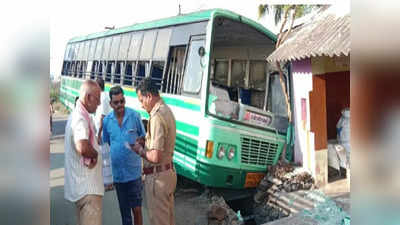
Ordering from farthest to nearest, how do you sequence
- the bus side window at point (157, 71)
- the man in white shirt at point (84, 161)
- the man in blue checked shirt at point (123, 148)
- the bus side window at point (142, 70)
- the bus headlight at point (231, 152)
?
the bus side window at point (142, 70)
the bus side window at point (157, 71)
the bus headlight at point (231, 152)
the man in blue checked shirt at point (123, 148)
the man in white shirt at point (84, 161)

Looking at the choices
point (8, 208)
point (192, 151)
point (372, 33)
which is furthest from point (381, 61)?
point (192, 151)

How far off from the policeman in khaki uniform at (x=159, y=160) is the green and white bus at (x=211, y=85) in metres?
1.70

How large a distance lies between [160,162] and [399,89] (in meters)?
2.28

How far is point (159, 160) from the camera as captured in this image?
126 inches

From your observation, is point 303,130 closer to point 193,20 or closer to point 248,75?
point 248,75

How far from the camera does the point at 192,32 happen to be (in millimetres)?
5438

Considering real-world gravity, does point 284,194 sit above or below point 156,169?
below

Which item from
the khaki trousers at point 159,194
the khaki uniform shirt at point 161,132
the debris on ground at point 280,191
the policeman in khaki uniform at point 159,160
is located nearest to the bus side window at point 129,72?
the debris on ground at point 280,191

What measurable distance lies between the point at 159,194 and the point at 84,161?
0.80 metres

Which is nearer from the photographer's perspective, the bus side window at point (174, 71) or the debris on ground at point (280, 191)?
the debris on ground at point (280, 191)

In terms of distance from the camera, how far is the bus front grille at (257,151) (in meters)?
5.46

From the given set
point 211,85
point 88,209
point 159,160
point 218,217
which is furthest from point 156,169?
point 211,85

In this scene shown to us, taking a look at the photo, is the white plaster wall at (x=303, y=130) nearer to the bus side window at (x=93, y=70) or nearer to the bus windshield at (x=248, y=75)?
the bus windshield at (x=248, y=75)

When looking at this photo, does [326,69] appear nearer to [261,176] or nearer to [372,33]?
[261,176]
